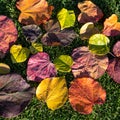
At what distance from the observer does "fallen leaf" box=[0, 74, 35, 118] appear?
2.71 meters

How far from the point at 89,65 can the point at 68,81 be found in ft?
0.60

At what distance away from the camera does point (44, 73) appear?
278 cm

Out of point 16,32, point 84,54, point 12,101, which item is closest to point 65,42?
point 84,54

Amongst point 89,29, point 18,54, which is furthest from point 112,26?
point 18,54

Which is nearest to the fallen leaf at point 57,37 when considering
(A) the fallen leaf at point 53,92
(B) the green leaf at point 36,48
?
(B) the green leaf at point 36,48

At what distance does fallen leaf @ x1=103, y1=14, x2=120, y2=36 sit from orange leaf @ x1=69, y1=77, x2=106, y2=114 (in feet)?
1.19

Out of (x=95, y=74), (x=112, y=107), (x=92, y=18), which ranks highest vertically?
(x=92, y=18)

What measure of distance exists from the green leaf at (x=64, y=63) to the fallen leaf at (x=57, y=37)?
4.2 inches

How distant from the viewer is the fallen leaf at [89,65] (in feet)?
9.18

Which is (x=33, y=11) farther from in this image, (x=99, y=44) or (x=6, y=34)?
(x=99, y=44)

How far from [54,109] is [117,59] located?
21.4 inches

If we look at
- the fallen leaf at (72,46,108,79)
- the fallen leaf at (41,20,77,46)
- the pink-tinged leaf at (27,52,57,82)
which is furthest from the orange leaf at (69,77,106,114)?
the fallen leaf at (41,20,77,46)

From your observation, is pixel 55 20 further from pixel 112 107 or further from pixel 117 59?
pixel 112 107

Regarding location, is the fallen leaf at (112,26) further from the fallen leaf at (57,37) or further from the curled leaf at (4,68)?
the curled leaf at (4,68)
